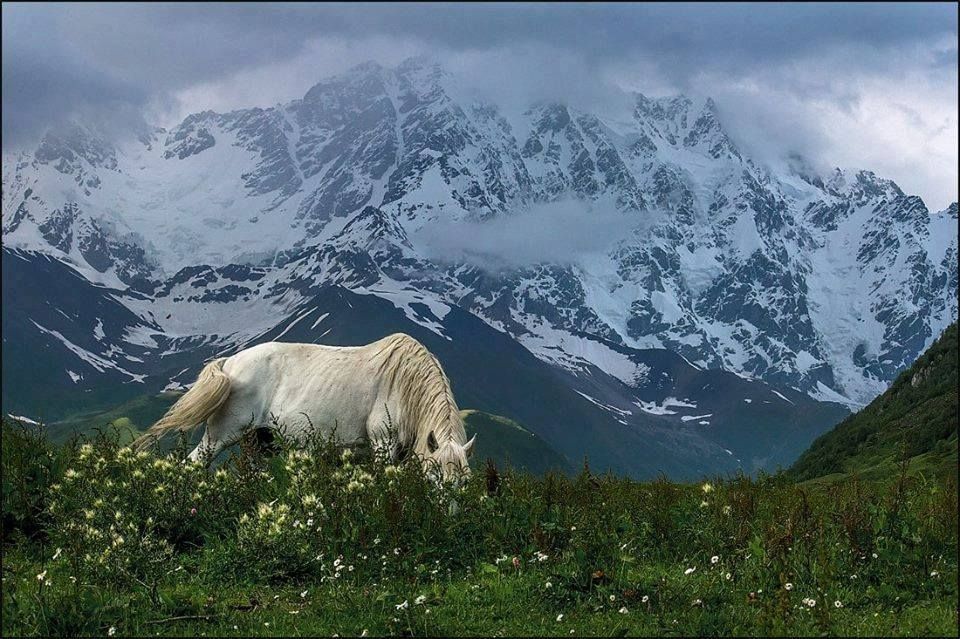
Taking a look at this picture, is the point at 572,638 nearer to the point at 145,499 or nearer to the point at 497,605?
the point at 497,605

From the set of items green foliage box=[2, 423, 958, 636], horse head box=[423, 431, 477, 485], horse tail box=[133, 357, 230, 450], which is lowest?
green foliage box=[2, 423, 958, 636]

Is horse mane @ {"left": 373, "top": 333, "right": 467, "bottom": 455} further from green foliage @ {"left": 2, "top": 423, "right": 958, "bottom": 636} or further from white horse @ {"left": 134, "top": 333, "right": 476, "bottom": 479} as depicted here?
green foliage @ {"left": 2, "top": 423, "right": 958, "bottom": 636}

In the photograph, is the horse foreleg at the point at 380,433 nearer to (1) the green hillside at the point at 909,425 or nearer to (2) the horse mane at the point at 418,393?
(2) the horse mane at the point at 418,393

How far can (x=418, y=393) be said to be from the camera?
52.6 ft

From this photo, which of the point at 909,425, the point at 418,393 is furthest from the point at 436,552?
the point at 909,425

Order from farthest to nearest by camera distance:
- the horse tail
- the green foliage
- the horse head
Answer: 1. the horse tail
2. the horse head
3. the green foliage

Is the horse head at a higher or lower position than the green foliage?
higher

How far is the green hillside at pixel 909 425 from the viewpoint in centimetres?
14488

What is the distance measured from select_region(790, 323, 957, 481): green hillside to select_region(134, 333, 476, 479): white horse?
5034 inches

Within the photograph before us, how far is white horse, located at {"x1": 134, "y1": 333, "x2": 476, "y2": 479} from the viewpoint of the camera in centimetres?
1581

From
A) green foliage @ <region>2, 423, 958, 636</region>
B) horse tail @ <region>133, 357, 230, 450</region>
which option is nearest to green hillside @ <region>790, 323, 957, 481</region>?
horse tail @ <region>133, 357, 230, 450</region>

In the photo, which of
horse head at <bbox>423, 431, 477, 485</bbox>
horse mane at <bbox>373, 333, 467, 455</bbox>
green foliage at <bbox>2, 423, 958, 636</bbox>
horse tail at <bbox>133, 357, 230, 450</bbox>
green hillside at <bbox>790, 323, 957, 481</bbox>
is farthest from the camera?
green hillside at <bbox>790, 323, 957, 481</bbox>

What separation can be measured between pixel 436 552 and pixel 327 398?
6422 mm

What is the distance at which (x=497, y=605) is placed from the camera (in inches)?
380
